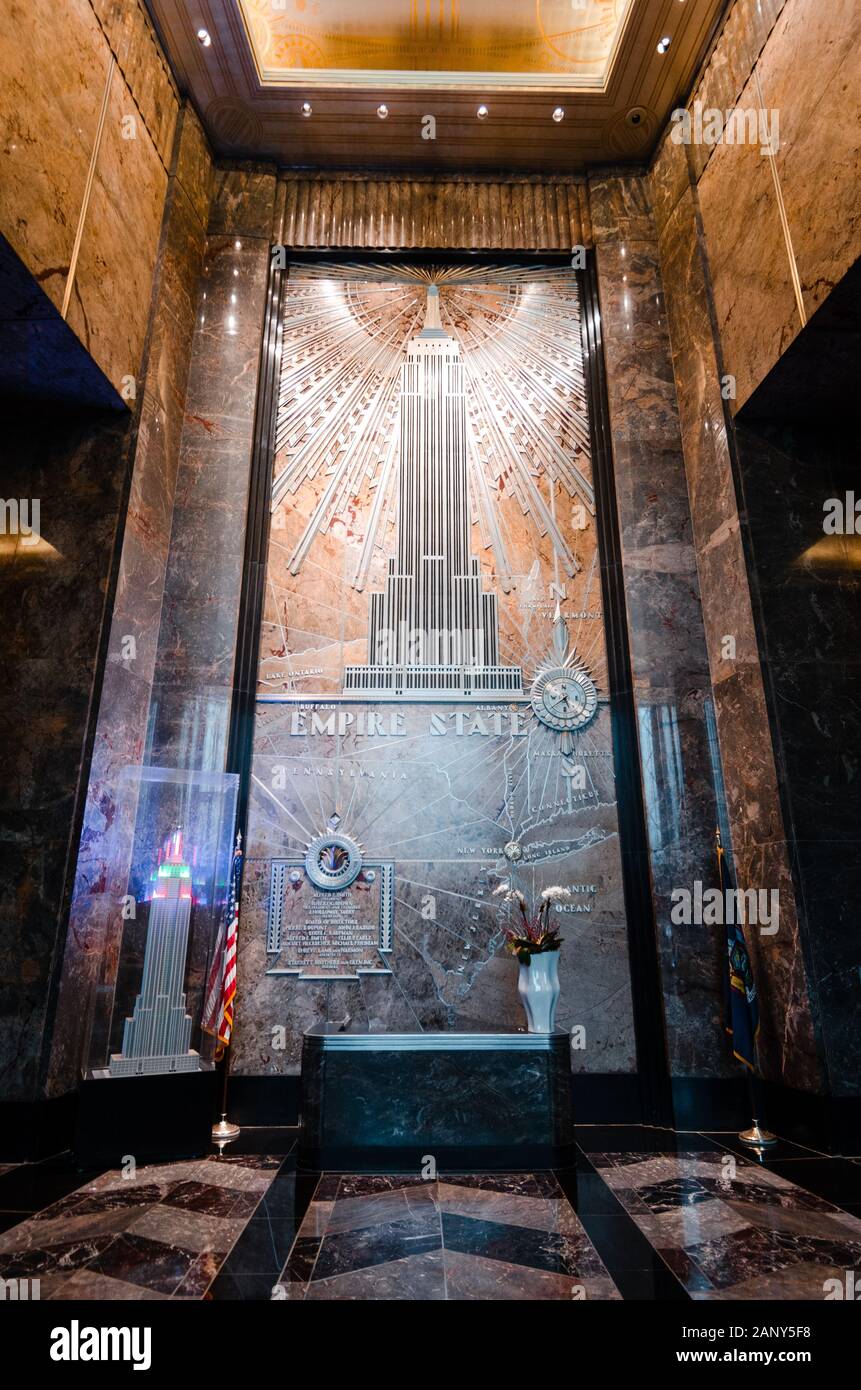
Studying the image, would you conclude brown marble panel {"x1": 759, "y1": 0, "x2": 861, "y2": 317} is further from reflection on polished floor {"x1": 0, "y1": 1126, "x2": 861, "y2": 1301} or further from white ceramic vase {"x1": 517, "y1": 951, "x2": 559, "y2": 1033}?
reflection on polished floor {"x1": 0, "y1": 1126, "x2": 861, "y2": 1301}

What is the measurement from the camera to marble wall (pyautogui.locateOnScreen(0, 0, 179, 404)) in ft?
11.9

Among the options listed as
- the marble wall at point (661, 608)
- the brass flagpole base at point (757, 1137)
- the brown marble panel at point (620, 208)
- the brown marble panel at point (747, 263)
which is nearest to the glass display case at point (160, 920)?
the marble wall at point (661, 608)

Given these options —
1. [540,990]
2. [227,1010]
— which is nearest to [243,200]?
[227,1010]

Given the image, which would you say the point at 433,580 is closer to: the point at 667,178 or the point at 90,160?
the point at 90,160

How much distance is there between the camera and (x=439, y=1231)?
2678mm

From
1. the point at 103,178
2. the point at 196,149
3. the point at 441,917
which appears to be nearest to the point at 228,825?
the point at 441,917

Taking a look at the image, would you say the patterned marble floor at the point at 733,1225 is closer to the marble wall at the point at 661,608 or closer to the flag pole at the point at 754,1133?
the flag pole at the point at 754,1133

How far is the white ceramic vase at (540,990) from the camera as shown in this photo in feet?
13.8

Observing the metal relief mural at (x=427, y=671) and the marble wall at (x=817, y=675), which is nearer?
the marble wall at (x=817, y=675)

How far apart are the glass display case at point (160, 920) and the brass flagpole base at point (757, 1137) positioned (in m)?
2.78

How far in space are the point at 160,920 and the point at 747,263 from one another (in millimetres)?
5124

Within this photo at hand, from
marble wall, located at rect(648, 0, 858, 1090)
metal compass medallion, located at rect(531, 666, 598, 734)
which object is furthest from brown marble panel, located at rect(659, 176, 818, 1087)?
metal compass medallion, located at rect(531, 666, 598, 734)
